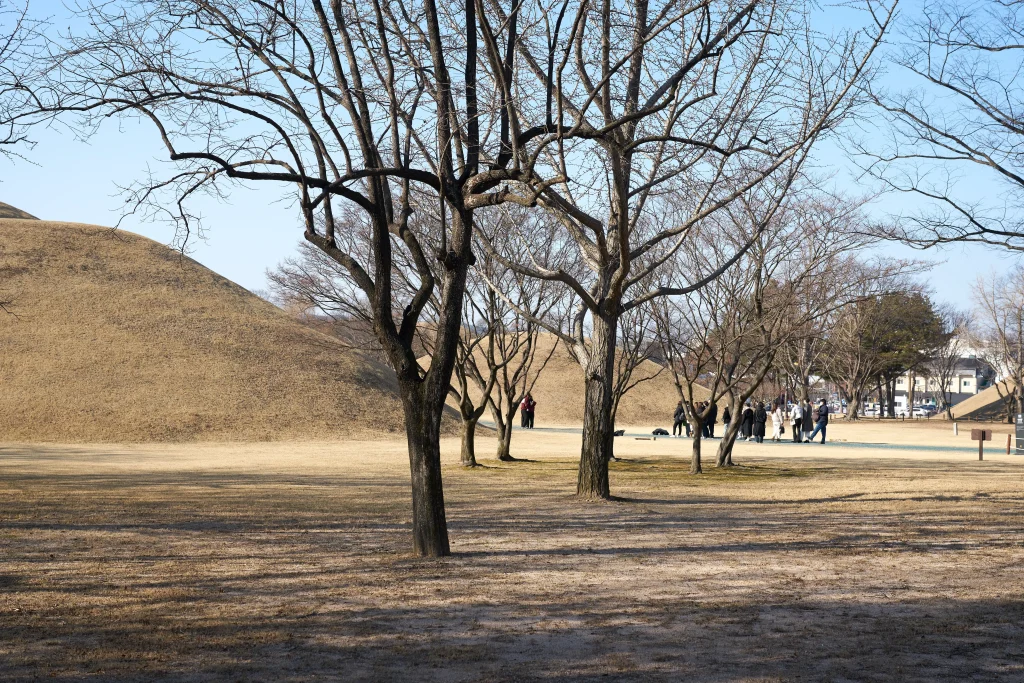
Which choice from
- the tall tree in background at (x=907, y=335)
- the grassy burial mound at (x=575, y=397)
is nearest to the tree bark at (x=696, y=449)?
the grassy burial mound at (x=575, y=397)

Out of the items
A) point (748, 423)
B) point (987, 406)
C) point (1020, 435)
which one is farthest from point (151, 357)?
point (987, 406)

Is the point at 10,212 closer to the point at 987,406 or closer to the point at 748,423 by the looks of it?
the point at 748,423

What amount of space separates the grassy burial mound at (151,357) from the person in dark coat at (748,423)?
15.3m

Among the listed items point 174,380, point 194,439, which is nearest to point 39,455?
point 194,439

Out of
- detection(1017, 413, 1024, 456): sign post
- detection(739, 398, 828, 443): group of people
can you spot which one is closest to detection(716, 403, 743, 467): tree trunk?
detection(1017, 413, 1024, 456): sign post

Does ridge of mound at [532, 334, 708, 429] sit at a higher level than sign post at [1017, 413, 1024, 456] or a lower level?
higher

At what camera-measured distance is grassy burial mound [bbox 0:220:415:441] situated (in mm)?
39531

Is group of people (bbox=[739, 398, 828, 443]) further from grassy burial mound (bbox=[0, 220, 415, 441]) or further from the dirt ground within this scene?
the dirt ground

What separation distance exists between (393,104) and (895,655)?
6.48 meters

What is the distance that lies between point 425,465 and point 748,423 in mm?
31520

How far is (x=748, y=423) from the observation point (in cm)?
3891

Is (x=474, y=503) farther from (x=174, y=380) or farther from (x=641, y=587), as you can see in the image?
(x=174, y=380)

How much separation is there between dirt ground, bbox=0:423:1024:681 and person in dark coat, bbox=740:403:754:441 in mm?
19690

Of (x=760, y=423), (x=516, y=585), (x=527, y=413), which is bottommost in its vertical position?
(x=516, y=585)
